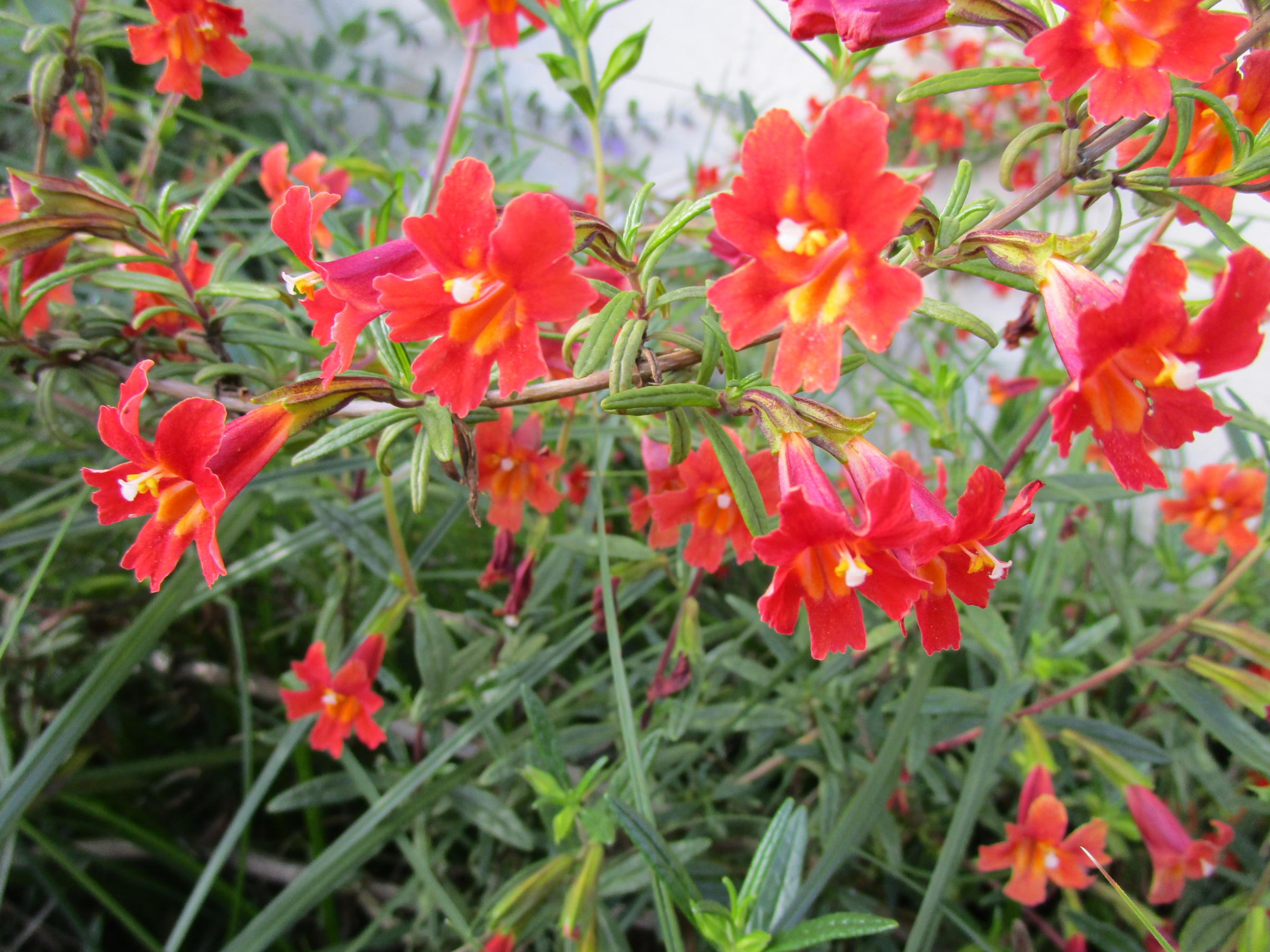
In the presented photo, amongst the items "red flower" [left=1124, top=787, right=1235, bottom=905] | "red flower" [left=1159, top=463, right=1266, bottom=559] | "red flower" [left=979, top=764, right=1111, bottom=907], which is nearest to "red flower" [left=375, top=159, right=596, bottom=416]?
"red flower" [left=979, top=764, right=1111, bottom=907]

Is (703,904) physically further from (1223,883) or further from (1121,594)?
(1223,883)

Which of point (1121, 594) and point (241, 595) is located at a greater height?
point (1121, 594)

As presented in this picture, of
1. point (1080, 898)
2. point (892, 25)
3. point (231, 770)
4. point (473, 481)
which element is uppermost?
point (892, 25)

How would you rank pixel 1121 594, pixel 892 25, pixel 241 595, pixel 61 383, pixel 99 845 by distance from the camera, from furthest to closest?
1. pixel 241 595
2. pixel 61 383
3. pixel 99 845
4. pixel 1121 594
5. pixel 892 25

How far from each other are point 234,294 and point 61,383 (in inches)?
31.5

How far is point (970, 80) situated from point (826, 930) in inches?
31.8

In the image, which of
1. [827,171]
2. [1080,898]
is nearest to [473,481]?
[827,171]

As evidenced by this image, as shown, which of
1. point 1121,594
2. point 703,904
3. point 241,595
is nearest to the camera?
point 703,904

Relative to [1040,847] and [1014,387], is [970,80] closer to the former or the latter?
[1014,387]

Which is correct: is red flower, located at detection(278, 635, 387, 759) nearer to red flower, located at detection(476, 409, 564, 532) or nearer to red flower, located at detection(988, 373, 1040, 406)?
red flower, located at detection(476, 409, 564, 532)

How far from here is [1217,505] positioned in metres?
1.44

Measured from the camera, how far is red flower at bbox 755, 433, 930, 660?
0.48 meters

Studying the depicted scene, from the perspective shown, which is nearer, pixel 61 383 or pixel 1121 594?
pixel 1121 594

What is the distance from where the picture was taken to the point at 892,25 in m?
0.59
